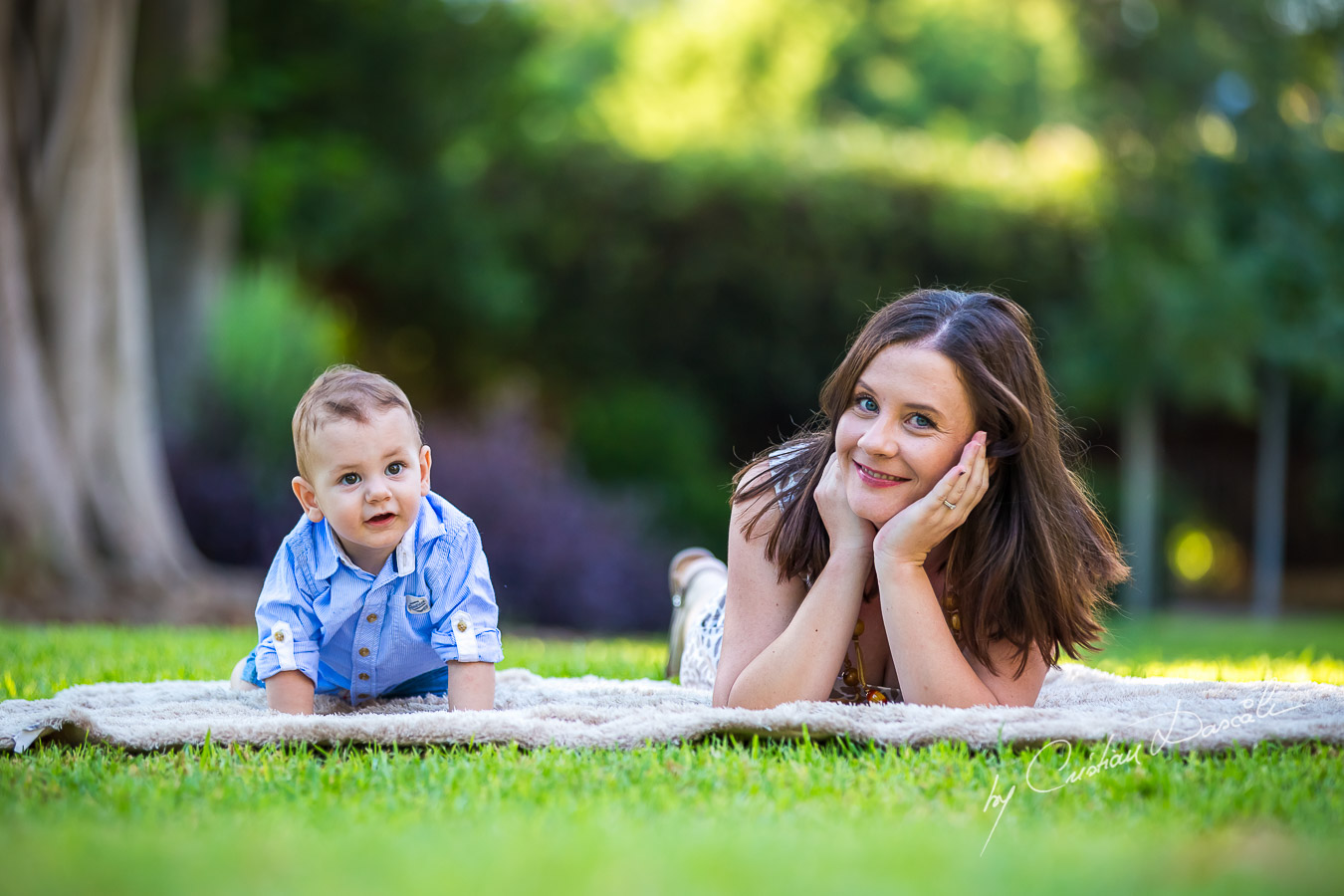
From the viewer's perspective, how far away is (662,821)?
2115mm

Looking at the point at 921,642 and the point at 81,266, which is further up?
the point at 81,266

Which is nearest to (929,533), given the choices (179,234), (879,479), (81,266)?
(879,479)

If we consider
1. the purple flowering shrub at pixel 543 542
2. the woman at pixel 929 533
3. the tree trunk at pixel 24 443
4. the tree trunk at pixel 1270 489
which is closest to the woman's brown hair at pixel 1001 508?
the woman at pixel 929 533

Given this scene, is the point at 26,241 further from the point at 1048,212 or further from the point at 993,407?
the point at 1048,212

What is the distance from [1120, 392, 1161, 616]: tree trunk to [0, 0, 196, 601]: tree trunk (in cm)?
1043

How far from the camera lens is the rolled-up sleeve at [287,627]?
122 inches

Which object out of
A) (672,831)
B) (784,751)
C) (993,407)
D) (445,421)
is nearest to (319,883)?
(672,831)

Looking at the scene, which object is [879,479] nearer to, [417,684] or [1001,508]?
[1001,508]

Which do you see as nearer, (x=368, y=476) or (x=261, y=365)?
(x=368, y=476)

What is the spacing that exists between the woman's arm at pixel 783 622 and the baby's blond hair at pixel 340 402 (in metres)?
1.02

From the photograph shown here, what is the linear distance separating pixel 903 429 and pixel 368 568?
1506mm

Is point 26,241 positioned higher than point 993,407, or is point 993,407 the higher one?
point 26,241

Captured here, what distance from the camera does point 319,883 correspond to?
5.51 ft

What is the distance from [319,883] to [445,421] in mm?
10299
